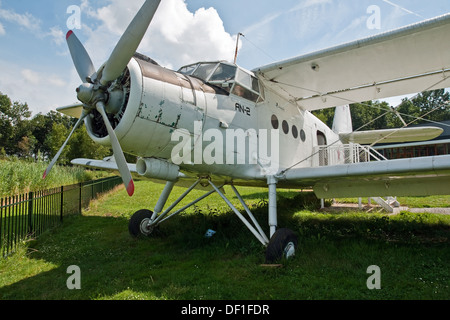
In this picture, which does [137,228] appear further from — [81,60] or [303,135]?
[303,135]

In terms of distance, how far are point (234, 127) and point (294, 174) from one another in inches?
59.6

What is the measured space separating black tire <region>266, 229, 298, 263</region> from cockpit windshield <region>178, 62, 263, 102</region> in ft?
9.30

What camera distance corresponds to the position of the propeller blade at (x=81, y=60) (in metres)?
4.99

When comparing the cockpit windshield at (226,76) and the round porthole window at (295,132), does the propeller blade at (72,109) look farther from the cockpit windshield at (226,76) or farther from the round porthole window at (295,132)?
the round porthole window at (295,132)

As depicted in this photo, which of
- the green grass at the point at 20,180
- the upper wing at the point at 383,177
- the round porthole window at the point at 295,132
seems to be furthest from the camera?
the green grass at the point at 20,180

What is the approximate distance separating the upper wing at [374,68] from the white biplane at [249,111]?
0.07 feet

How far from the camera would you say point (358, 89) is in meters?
7.98

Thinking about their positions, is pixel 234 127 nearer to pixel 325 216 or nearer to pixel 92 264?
pixel 92 264

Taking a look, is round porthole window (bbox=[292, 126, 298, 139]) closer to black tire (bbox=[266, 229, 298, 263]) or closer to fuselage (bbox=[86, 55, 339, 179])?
fuselage (bbox=[86, 55, 339, 179])

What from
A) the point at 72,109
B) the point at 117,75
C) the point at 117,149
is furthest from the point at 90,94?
the point at 72,109

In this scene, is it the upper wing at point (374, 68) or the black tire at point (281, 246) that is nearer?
the black tire at point (281, 246)

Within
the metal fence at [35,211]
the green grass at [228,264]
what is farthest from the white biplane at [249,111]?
the metal fence at [35,211]

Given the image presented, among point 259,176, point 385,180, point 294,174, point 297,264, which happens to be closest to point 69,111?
point 259,176
